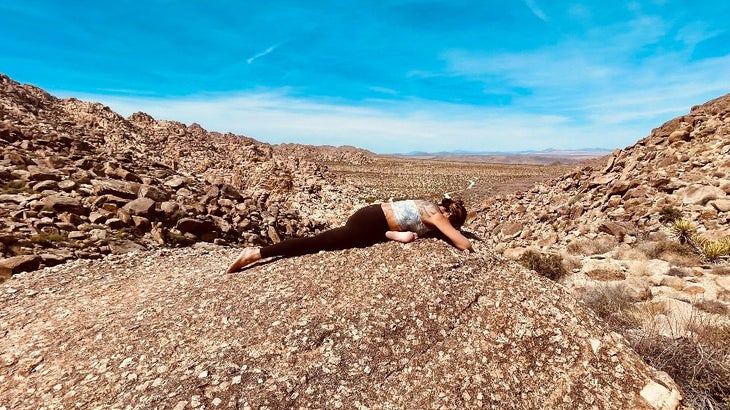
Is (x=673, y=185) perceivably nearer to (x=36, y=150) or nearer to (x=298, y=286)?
(x=298, y=286)

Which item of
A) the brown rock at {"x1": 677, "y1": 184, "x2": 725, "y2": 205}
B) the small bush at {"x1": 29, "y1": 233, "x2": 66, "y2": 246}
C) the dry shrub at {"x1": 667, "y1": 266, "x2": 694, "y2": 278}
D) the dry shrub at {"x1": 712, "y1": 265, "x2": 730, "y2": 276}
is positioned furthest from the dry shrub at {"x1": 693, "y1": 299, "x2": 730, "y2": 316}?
the small bush at {"x1": 29, "y1": 233, "x2": 66, "y2": 246}

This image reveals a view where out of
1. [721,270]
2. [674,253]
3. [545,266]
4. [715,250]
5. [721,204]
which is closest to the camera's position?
[721,270]

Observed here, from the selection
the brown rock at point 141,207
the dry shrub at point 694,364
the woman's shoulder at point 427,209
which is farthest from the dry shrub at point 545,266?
the brown rock at point 141,207

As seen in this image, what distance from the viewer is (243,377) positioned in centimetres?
520

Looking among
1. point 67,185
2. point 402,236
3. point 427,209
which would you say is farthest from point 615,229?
point 67,185

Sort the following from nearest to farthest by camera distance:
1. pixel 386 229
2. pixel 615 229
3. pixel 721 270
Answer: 1. pixel 386 229
2. pixel 721 270
3. pixel 615 229

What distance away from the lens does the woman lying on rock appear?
8.04m

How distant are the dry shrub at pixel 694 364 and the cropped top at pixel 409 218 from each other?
4.14m

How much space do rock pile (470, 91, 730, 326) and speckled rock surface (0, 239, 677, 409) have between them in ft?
21.1

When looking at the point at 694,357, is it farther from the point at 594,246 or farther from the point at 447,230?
→ the point at 594,246

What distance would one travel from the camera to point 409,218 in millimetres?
8188

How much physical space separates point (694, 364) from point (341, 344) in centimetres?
540

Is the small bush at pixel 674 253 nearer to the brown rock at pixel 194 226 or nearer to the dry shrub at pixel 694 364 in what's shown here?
the dry shrub at pixel 694 364

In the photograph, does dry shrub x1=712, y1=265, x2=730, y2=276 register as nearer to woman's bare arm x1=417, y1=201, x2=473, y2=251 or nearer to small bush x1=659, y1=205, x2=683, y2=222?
small bush x1=659, y1=205, x2=683, y2=222
